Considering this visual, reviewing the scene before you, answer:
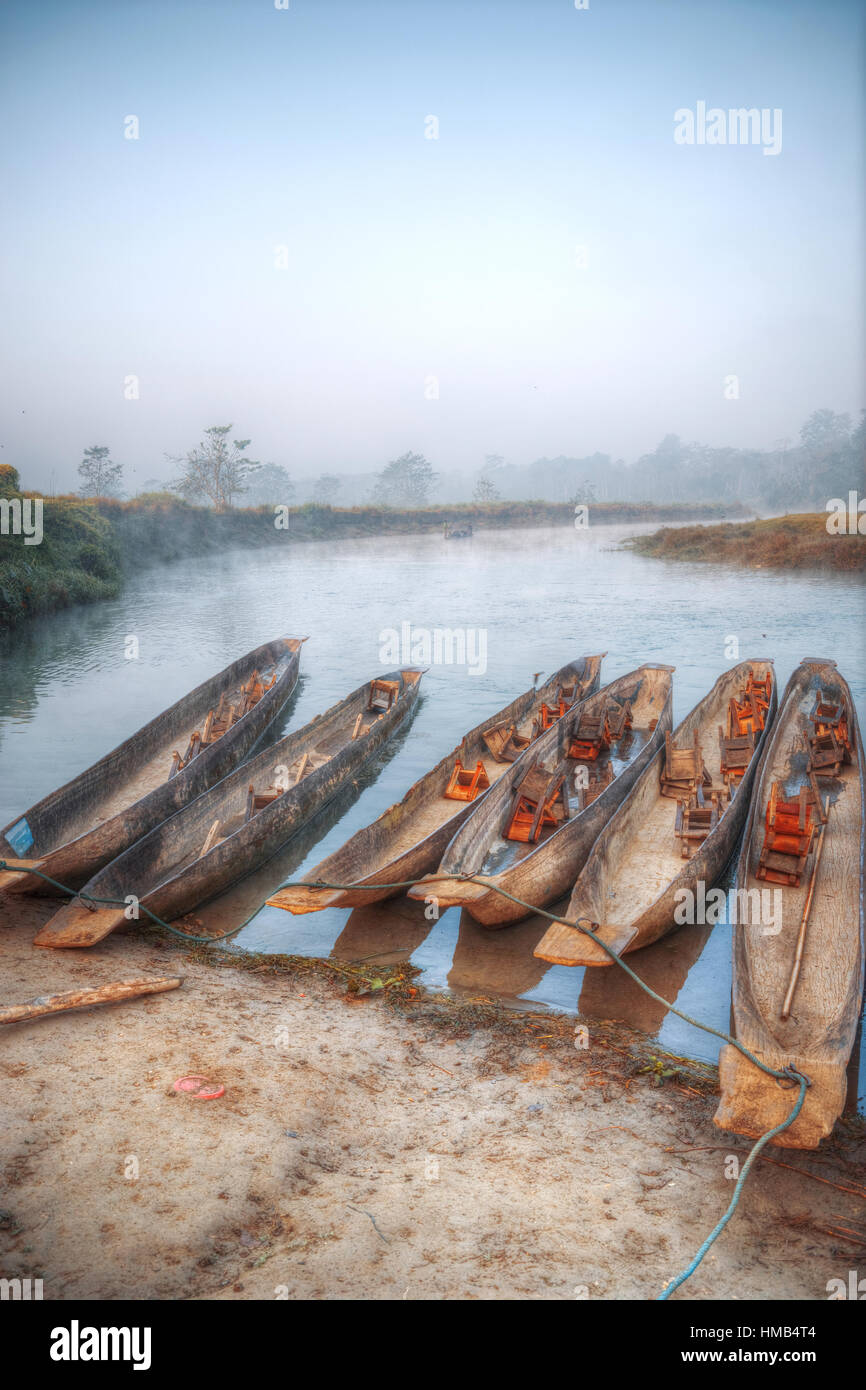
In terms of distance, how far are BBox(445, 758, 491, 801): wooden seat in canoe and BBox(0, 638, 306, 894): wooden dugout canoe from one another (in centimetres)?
285

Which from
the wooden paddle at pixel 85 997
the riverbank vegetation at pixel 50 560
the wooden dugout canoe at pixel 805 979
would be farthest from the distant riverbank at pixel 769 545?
the wooden paddle at pixel 85 997

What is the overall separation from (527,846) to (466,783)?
1284 millimetres

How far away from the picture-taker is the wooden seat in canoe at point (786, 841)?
20.5 feet

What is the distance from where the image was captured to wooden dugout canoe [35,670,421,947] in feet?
19.7

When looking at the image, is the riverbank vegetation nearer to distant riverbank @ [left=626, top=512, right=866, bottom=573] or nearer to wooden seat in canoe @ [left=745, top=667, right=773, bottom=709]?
wooden seat in canoe @ [left=745, top=667, right=773, bottom=709]

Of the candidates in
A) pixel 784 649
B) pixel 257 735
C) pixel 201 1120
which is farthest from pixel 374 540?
pixel 201 1120

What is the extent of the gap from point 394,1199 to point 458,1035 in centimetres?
174

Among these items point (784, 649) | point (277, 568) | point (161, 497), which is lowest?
point (784, 649)

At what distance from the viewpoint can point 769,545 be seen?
31141 mm

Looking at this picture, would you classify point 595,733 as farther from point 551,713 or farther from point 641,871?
point 641,871

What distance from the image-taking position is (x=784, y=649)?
58.6 ft

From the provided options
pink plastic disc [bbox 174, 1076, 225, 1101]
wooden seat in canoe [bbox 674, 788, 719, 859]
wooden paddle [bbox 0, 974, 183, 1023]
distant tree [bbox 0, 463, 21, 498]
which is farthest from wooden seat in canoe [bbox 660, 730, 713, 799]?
distant tree [bbox 0, 463, 21, 498]

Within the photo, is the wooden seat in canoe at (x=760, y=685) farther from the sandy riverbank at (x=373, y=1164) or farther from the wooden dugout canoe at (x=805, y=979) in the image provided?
the sandy riverbank at (x=373, y=1164)
